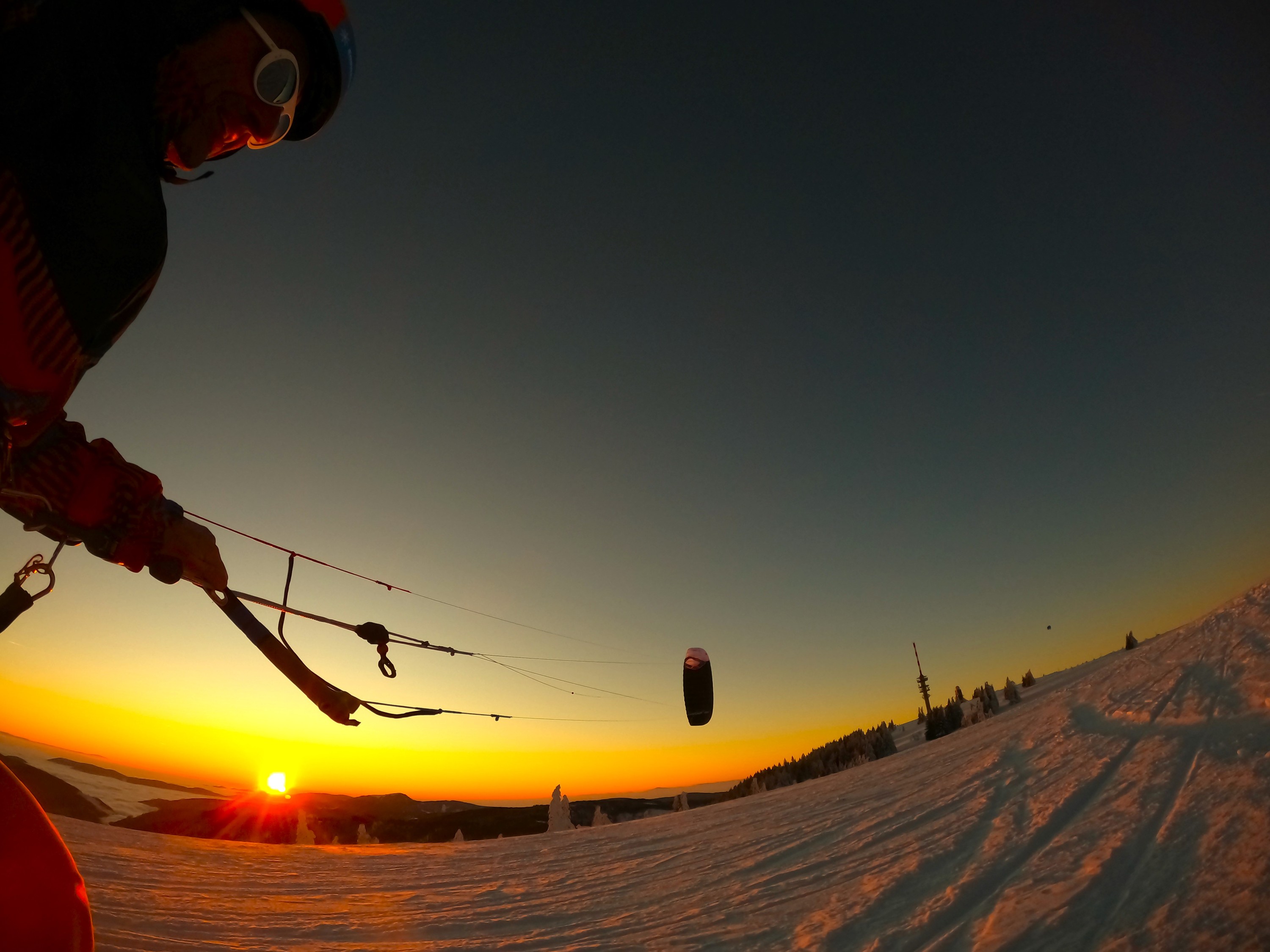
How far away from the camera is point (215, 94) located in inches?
58.3

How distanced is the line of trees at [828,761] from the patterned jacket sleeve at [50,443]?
13862 millimetres

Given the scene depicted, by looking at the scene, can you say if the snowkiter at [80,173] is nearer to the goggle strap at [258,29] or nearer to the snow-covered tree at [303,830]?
the goggle strap at [258,29]

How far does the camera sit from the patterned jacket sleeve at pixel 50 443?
3.63ft

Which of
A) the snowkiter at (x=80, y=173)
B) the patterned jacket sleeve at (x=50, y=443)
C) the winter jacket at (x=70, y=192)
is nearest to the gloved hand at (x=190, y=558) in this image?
the patterned jacket sleeve at (x=50, y=443)

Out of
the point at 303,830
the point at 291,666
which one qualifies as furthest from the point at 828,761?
the point at 291,666

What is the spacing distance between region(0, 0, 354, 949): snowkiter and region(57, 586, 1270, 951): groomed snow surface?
3.18 m

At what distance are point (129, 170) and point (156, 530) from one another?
117 centimetres

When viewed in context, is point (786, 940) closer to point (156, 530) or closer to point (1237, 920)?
point (1237, 920)

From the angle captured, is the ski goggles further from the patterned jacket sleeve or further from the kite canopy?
the kite canopy

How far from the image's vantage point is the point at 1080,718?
4.55 m

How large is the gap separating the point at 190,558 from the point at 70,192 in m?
1.25

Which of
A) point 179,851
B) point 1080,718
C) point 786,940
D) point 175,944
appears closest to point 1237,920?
point 786,940

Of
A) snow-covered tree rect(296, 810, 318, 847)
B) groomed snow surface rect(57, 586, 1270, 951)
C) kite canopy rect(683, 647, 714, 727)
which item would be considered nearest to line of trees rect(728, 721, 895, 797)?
kite canopy rect(683, 647, 714, 727)

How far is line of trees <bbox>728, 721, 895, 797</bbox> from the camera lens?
13.8m
